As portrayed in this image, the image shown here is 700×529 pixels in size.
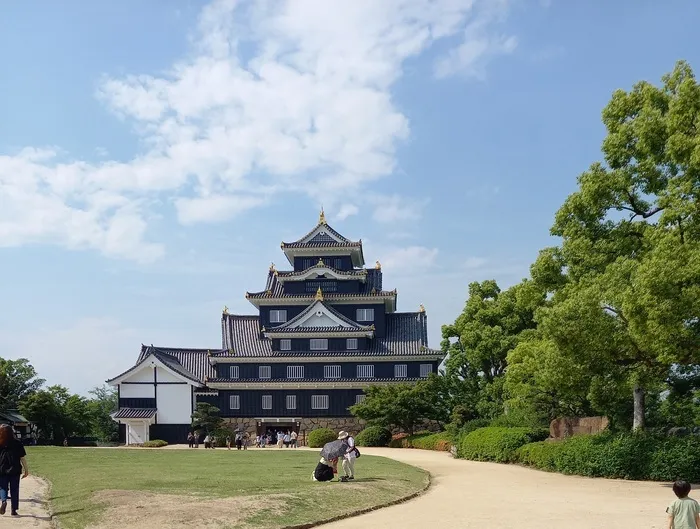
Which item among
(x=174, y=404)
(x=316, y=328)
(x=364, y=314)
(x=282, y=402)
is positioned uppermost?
(x=364, y=314)

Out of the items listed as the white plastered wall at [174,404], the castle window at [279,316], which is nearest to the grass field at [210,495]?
the white plastered wall at [174,404]

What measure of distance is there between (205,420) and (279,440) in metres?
4.96

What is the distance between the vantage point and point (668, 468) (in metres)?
18.9

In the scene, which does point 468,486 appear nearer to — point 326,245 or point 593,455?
point 593,455

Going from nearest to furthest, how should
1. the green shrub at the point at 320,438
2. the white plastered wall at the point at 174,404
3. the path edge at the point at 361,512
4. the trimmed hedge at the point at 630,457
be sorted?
1. the path edge at the point at 361,512
2. the trimmed hedge at the point at 630,457
3. the green shrub at the point at 320,438
4. the white plastered wall at the point at 174,404

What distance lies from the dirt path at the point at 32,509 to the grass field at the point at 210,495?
246mm

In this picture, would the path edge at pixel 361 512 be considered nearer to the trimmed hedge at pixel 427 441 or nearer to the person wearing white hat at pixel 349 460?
the person wearing white hat at pixel 349 460

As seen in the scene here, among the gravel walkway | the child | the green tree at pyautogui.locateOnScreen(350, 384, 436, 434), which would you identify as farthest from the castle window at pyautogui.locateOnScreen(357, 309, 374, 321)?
the child

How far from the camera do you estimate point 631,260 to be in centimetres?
1877

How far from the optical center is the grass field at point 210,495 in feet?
38.6

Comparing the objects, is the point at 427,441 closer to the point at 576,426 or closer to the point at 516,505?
the point at 576,426

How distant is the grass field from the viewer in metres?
11.8

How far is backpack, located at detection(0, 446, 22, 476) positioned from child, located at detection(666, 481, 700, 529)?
1033 cm

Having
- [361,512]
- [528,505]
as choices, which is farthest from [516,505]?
[361,512]
